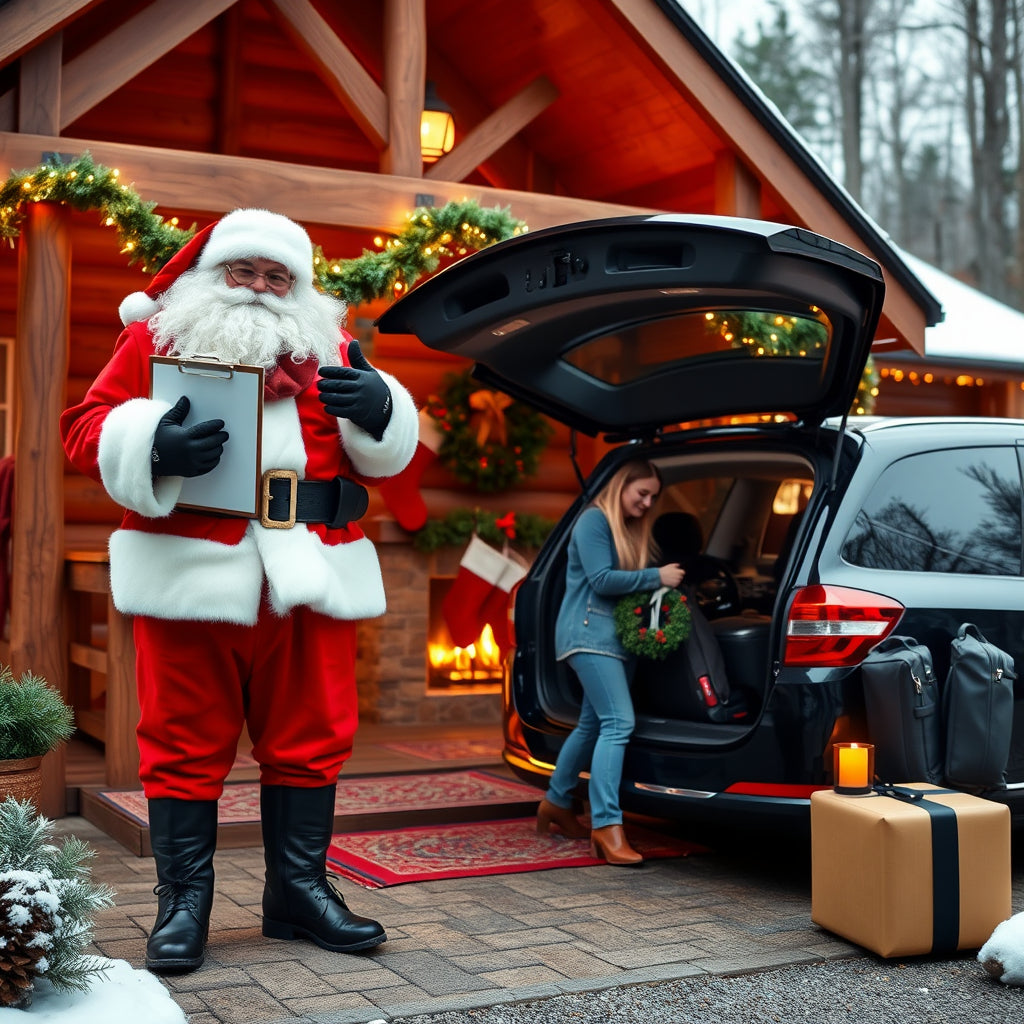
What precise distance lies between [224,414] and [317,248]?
98.2 inches

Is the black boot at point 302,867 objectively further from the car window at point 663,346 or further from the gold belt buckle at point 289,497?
the car window at point 663,346

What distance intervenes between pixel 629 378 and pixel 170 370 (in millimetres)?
2258

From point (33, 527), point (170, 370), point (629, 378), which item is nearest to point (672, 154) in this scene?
point (629, 378)

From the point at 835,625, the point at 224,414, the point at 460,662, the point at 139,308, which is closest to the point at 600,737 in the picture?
the point at 835,625

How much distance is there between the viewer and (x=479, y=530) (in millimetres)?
8336

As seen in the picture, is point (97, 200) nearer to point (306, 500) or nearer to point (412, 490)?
point (306, 500)

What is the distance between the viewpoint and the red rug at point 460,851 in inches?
189

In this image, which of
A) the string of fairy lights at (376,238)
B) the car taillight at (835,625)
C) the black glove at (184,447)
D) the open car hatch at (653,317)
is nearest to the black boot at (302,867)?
the black glove at (184,447)

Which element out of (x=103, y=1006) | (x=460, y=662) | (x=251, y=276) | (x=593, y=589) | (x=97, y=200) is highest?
(x=97, y=200)

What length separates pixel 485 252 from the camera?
4.65 meters

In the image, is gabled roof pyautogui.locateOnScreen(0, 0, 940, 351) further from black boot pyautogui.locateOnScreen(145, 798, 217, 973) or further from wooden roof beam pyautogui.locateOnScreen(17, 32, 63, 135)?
black boot pyautogui.locateOnScreen(145, 798, 217, 973)

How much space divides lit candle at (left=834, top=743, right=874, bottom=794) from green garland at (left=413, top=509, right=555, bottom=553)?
4448mm

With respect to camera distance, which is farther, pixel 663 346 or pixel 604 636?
pixel 663 346

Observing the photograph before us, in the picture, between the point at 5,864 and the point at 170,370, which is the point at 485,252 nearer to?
the point at 170,370
